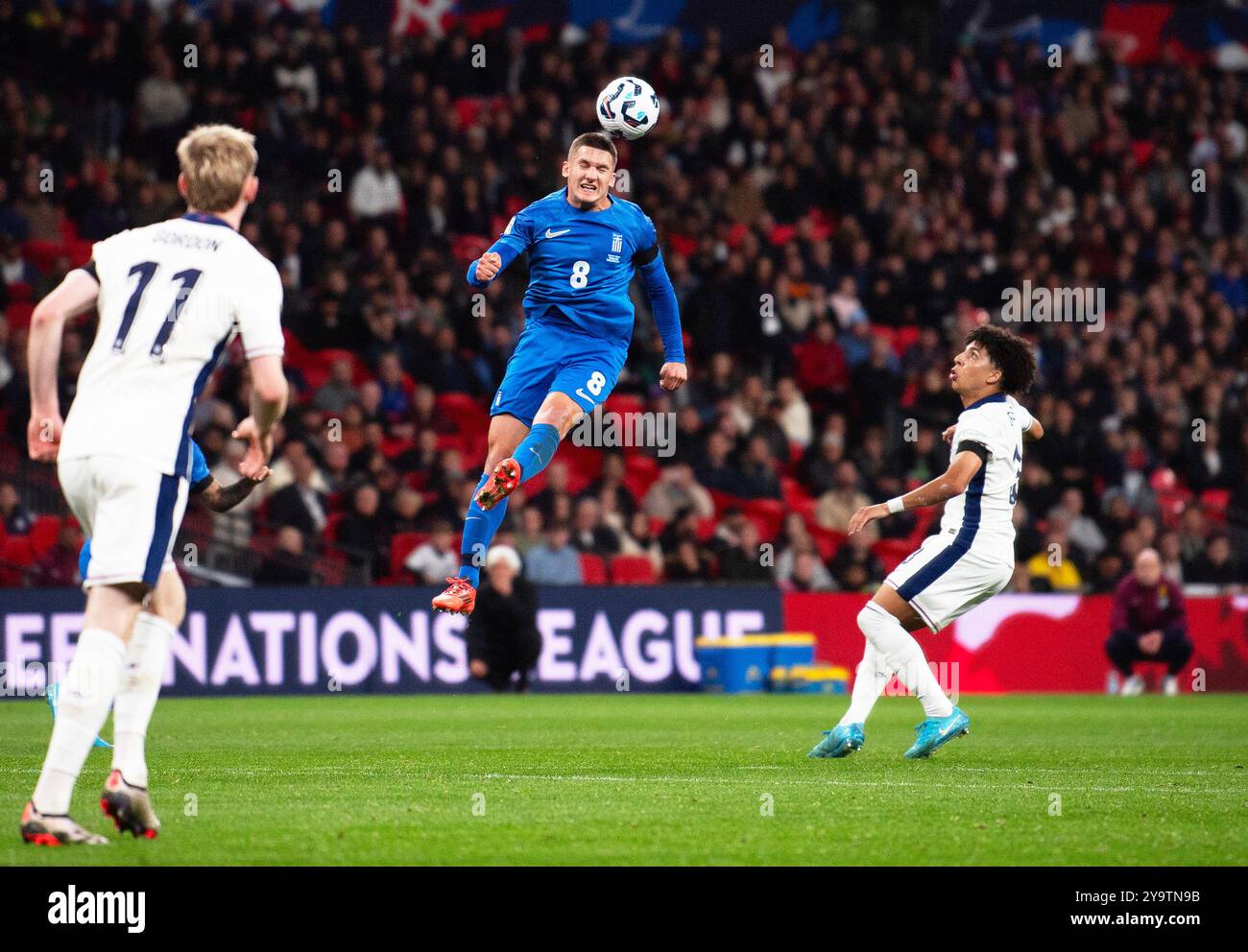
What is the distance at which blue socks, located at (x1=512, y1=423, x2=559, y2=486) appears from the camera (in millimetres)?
9734

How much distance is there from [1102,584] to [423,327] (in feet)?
26.0

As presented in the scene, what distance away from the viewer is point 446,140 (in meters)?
22.4

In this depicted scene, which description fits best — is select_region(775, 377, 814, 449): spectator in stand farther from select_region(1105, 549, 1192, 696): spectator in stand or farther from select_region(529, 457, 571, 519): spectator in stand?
select_region(1105, 549, 1192, 696): spectator in stand

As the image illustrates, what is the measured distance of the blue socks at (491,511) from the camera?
979cm

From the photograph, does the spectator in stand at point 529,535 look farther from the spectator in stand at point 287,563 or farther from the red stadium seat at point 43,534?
the red stadium seat at point 43,534

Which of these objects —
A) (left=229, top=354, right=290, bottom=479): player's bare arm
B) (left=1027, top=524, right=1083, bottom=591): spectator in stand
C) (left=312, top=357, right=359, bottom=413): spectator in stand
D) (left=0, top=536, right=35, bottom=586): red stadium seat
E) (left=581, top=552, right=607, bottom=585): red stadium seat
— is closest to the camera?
(left=229, top=354, right=290, bottom=479): player's bare arm

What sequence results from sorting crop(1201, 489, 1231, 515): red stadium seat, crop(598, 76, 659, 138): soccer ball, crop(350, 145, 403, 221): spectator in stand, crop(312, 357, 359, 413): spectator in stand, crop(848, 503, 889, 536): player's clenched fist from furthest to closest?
crop(1201, 489, 1231, 515): red stadium seat
crop(350, 145, 403, 221): spectator in stand
crop(312, 357, 359, 413): spectator in stand
crop(598, 76, 659, 138): soccer ball
crop(848, 503, 889, 536): player's clenched fist

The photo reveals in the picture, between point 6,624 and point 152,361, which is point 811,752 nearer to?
point 152,361

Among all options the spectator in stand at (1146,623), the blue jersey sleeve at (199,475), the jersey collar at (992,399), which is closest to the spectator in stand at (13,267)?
the spectator in stand at (1146,623)

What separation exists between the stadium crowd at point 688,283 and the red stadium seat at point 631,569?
0.14 ft

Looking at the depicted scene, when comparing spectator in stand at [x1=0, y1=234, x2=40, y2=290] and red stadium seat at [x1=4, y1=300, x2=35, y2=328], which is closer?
red stadium seat at [x1=4, y1=300, x2=35, y2=328]

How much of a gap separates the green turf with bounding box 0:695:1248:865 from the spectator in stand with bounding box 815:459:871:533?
6.79 m

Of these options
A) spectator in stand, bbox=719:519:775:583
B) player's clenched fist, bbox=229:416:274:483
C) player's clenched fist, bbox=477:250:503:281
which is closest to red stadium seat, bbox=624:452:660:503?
spectator in stand, bbox=719:519:775:583

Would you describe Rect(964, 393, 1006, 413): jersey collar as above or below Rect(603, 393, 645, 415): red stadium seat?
below
